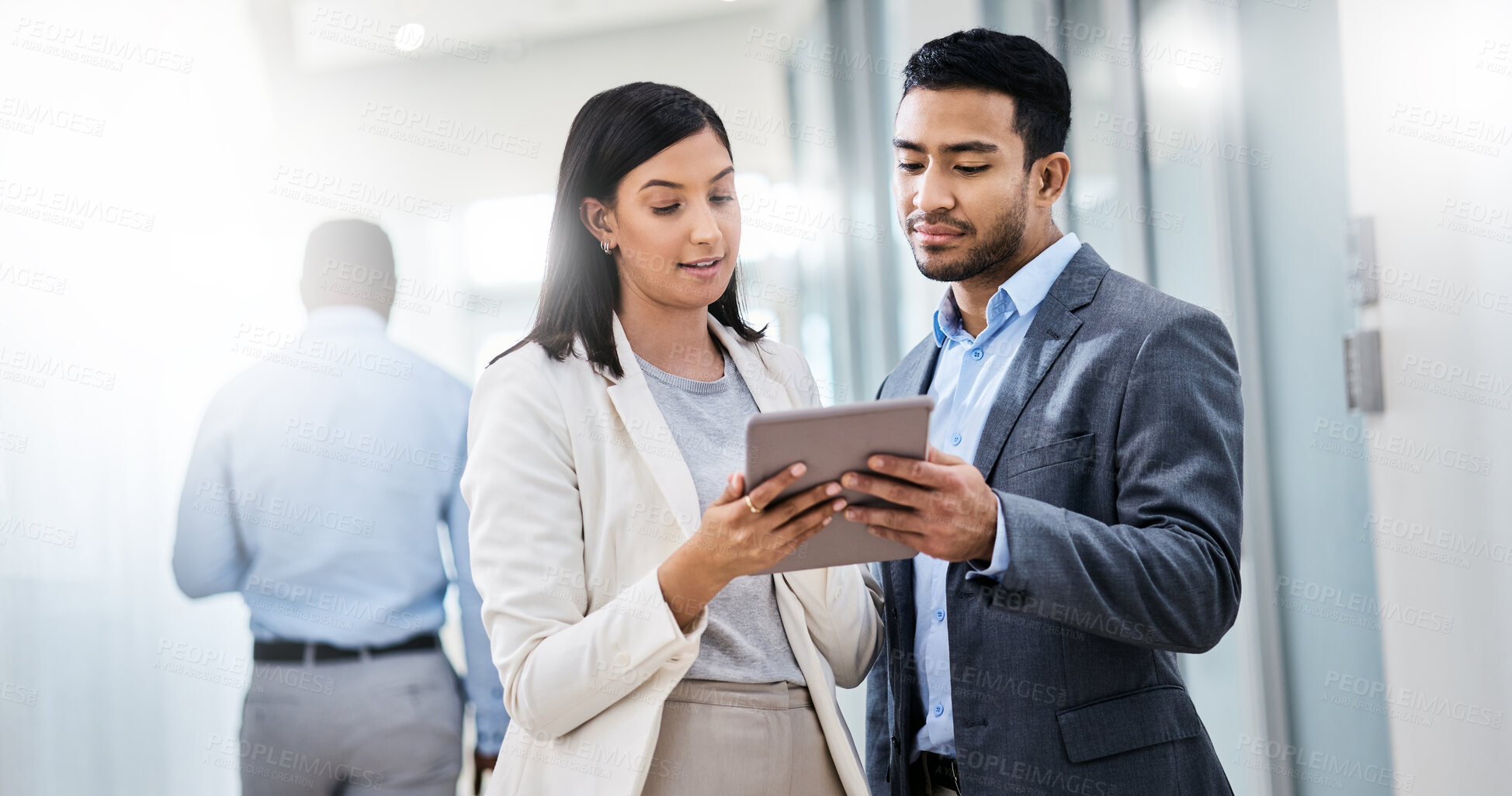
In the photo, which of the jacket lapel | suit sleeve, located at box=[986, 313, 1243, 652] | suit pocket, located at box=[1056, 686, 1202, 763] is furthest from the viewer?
the jacket lapel

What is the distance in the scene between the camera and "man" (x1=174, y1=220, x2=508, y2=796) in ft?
8.77

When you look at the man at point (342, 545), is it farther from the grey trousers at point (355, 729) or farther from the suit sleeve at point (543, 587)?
the suit sleeve at point (543, 587)

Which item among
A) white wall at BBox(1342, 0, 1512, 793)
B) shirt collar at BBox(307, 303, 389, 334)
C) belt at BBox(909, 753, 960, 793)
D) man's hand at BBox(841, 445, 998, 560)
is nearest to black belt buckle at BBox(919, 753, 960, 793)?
belt at BBox(909, 753, 960, 793)

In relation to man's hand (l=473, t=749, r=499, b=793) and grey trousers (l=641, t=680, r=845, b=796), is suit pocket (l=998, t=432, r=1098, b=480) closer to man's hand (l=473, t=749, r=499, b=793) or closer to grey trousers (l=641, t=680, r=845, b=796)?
grey trousers (l=641, t=680, r=845, b=796)

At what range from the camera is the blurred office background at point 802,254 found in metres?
1.61

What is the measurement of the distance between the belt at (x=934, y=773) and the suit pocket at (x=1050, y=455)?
41 cm

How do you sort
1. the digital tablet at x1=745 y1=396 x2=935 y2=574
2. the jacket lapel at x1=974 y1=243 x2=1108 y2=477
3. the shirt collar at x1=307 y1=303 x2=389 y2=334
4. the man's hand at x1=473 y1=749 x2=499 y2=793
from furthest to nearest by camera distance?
1. the shirt collar at x1=307 y1=303 x2=389 y2=334
2. the man's hand at x1=473 y1=749 x2=499 y2=793
3. the jacket lapel at x1=974 y1=243 x2=1108 y2=477
4. the digital tablet at x1=745 y1=396 x2=935 y2=574

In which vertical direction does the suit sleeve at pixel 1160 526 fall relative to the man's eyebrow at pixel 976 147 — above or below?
below

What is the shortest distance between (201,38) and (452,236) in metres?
0.97

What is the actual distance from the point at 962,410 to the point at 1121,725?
484mm

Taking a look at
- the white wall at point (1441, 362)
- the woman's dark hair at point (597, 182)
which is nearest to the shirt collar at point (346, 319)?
the woman's dark hair at point (597, 182)

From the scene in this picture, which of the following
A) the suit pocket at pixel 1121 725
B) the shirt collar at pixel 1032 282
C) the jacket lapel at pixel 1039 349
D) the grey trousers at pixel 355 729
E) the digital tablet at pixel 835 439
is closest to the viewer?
the digital tablet at pixel 835 439

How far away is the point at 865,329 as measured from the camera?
388 cm

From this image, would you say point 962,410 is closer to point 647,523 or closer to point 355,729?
point 647,523
